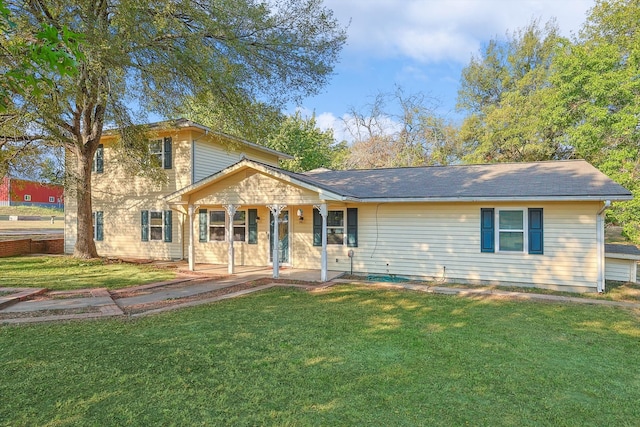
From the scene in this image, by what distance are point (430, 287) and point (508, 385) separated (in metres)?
5.51

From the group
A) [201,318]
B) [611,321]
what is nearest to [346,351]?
[201,318]

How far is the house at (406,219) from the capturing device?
29.5 feet

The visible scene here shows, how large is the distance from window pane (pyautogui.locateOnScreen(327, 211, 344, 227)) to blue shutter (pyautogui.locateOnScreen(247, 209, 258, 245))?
2815 millimetres

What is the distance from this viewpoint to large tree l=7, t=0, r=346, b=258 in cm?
823

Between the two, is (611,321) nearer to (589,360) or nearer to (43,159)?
(589,360)

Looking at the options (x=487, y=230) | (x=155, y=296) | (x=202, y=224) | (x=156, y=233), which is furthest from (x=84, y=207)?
(x=487, y=230)

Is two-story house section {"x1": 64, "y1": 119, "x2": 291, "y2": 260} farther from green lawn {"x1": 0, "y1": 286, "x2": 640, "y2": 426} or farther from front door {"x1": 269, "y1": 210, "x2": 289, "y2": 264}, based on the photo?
green lawn {"x1": 0, "y1": 286, "x2": 640, "y2": 426}

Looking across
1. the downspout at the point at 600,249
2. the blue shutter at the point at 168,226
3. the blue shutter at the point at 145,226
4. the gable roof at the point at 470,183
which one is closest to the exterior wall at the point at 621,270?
the downspout at the point at 600,249

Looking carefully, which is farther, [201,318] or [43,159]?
[43,159]

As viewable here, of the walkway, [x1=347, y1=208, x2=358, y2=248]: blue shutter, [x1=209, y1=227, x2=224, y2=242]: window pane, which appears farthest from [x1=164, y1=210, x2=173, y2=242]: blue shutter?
[x1=347, y1=208, x2=358, y2=248]: blue shutter

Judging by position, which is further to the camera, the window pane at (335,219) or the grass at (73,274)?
the window pane at (335,219)

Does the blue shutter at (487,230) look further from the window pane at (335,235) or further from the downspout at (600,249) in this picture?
the window pane at (335,235)

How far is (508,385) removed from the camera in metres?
3.88

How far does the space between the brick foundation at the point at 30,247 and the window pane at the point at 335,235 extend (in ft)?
44.7
